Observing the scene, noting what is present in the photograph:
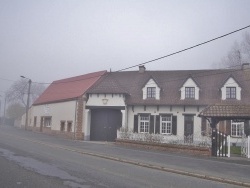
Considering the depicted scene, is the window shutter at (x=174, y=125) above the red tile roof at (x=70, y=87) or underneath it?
underneath

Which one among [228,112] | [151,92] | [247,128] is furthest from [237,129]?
[151,92]

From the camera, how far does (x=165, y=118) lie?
33500 mm

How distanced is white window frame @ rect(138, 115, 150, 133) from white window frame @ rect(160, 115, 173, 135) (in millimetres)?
1550

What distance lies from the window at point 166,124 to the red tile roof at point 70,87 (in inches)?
379

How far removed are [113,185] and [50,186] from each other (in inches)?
73.9

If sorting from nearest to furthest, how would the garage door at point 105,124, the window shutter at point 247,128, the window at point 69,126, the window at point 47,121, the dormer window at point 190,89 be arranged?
1. the window shutter at point 247,128
2. the dormer window at point 190,89
3. the garage door at point 105,124
4. the window at point 69,126
5. the window at point 47,121

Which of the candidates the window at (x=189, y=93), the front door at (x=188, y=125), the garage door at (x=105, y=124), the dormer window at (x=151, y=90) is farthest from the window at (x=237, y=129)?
the garage door at (x=105, y=124)

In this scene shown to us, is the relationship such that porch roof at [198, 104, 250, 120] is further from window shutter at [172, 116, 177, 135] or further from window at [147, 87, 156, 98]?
window at [147, 87, 156, 98]

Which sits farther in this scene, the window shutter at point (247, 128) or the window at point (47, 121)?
the window at point (47, 121)

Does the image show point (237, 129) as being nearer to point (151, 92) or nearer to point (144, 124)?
point (144, 124)

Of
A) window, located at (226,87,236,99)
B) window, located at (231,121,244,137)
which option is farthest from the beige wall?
window, located at (231,121,244,137)

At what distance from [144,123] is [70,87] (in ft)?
47.0

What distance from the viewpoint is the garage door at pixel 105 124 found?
34.9m

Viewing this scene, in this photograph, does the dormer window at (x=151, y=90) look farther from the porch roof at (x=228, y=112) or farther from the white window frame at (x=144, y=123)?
the porch roof at (x=228, y=112)
